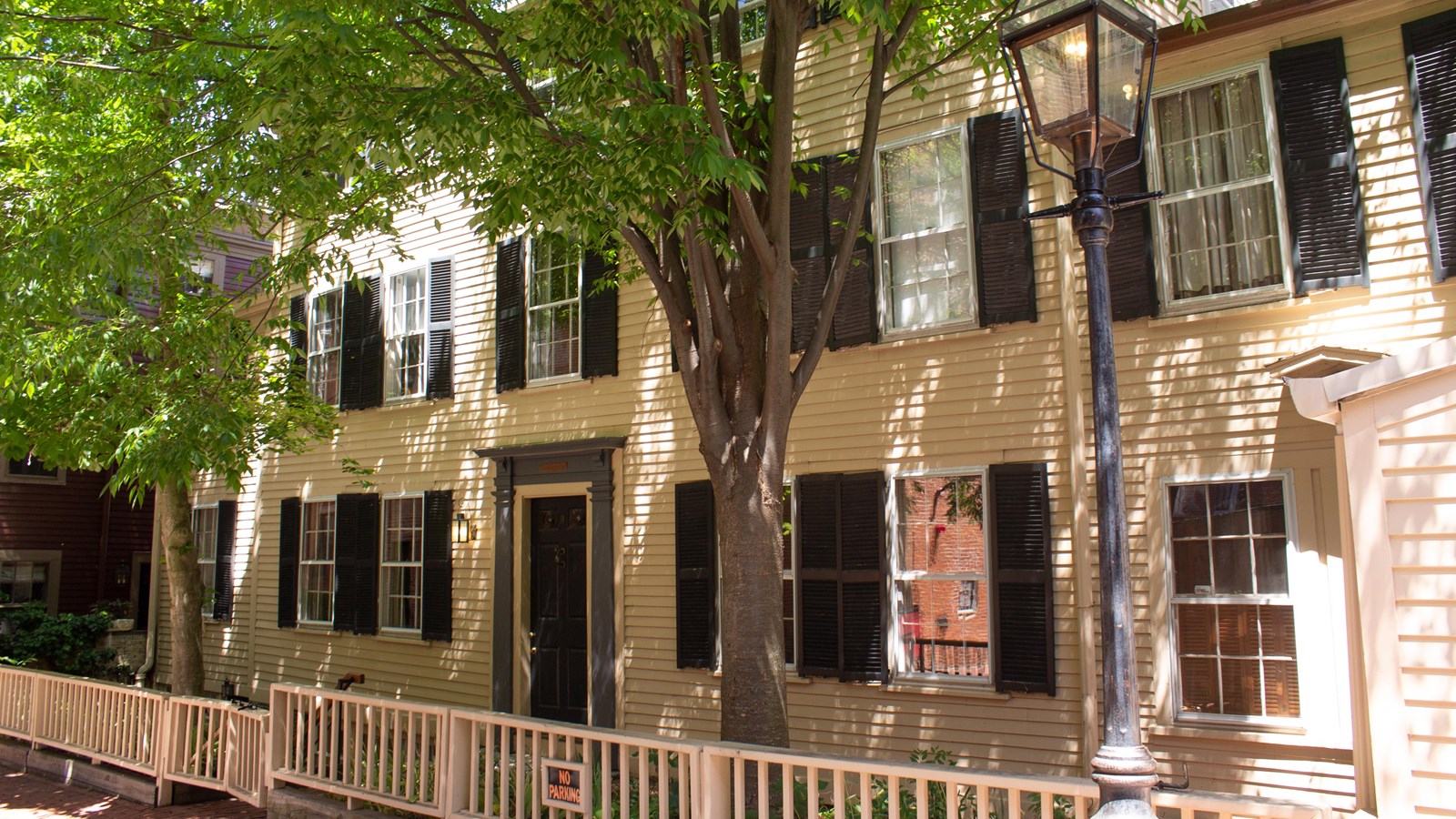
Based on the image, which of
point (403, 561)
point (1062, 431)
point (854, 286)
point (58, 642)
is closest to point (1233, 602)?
point (1062, 431)

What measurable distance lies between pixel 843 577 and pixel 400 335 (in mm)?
7186

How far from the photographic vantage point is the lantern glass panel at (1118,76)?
419cm

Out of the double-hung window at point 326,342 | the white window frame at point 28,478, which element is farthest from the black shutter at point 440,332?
the white window frame at point 28,478

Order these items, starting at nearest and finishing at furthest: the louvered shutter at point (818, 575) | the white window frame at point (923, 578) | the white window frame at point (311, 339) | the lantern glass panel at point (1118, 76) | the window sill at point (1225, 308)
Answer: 1. the lantern glass panel at point (1118, 76)
2. the window sill at point (1225, 308)
3. the white window frame at point (923, 578)
4. the louvered shutter at point (818, 575)
5. the white window frame at point (311, 339)

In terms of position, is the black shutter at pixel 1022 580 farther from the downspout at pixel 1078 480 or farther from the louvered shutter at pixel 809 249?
the louvered shutter at pixel 809 249

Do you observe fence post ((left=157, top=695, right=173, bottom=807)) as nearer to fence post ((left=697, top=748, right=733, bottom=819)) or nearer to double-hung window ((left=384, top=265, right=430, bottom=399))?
double-hung window ((left=384, top=265, right=430, bottom=399))

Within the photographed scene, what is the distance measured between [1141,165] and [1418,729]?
4.99 meters

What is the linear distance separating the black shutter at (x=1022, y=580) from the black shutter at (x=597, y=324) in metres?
4.44

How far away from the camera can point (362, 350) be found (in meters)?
14.0

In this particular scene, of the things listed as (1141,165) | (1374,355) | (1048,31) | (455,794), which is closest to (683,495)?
(455,794)

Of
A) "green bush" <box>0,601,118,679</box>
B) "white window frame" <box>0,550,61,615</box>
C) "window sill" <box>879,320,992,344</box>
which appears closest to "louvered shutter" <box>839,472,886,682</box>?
"window sill" <box>879,320,992,344</box>

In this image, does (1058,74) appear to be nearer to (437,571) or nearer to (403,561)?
(437,571)

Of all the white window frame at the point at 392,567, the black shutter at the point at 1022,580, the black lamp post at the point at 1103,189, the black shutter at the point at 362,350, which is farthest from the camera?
the black shutter at the point at 362,350

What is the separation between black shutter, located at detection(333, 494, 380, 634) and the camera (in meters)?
13.4
